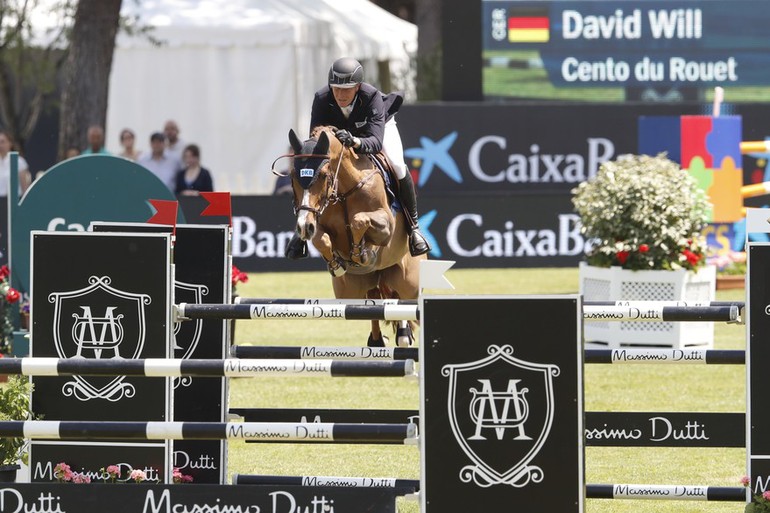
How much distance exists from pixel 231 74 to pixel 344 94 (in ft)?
42.8

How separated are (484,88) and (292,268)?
9.50ft

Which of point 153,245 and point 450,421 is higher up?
point 153,245

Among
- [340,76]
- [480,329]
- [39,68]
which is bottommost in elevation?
[480,329]

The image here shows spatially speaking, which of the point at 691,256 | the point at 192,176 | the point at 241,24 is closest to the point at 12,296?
the point at 691,256

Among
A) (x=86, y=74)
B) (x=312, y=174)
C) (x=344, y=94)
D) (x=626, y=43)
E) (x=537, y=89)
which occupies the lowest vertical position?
(x=312, y=174)

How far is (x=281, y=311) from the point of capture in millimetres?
5133

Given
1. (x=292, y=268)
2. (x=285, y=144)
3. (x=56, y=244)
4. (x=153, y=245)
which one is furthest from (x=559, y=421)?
(x=285, y=144)

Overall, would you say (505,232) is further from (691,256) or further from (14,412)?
(14,412)

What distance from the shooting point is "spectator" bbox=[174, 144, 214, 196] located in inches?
594

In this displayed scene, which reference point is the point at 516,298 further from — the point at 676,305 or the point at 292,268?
the point at 292,268

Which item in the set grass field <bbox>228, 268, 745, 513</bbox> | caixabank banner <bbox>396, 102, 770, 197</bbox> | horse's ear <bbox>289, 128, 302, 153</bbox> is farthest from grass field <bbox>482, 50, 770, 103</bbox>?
horse's ear <bbox>289, 128, 302, 153</bbox>

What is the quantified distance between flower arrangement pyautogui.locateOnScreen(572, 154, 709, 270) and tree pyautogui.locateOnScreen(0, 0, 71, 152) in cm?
1077

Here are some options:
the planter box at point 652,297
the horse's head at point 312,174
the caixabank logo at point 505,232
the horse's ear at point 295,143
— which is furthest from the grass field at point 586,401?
the horse's ear at point 295,143

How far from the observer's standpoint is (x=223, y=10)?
20156mm
